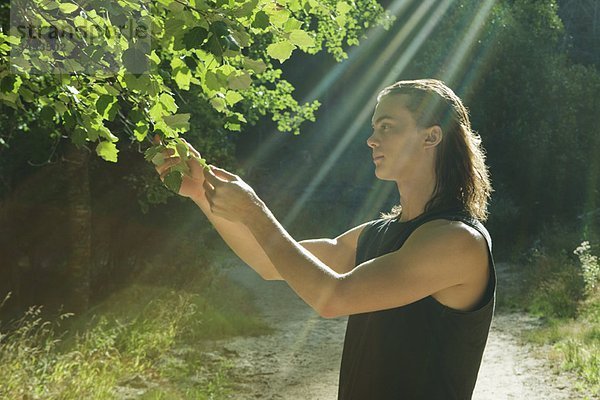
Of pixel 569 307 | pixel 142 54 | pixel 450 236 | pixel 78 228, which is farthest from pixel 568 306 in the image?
pixel 142 54

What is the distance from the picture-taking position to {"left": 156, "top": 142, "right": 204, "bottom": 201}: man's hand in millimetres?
2553

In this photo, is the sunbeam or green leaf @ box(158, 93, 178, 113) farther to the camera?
the sunbeam

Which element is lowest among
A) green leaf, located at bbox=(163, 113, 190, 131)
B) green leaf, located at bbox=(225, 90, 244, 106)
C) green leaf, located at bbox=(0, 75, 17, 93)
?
green leaf, located at bbox=(0, 75, 17, 93)

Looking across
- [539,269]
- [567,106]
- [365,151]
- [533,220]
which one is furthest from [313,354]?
[365,151]

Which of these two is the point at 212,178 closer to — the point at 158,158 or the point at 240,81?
the point at 158,158

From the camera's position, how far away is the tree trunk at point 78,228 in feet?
33.5

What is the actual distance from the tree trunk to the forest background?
0.02m

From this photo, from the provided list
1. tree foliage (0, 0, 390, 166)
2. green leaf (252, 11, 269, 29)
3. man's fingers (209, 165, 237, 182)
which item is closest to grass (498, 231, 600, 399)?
man's fingers (209, 165, 237, 182)

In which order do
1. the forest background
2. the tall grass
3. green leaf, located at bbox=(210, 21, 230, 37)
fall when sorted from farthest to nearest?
the forest background < the tall grass < green leaf, located at bbox=(210, 21, 230, 37)

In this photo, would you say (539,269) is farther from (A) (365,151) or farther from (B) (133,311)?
(A) (365,151)

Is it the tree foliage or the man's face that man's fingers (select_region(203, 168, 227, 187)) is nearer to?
the tree foliage

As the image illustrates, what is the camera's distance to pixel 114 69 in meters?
2.68

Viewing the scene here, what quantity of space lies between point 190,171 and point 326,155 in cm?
2500

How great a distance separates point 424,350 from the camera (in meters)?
2.41
